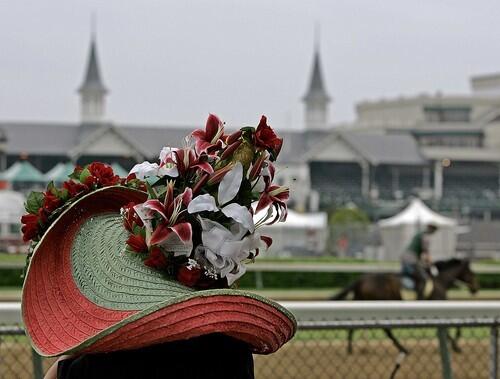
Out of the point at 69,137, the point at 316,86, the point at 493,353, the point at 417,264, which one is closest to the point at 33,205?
the point at 493,353

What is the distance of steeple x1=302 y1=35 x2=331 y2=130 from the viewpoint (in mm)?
81819

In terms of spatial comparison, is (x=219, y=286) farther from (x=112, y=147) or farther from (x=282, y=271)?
(x=112, y=147)

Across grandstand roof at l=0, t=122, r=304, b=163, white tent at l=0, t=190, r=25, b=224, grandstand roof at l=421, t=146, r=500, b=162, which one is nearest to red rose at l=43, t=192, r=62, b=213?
white tent at l=0, t=190, r=25, b=224

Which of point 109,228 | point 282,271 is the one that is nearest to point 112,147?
point 282,271

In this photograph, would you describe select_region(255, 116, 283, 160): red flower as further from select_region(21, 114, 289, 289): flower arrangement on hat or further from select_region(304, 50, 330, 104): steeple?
select_region(304, 50, 330, 104): steeple

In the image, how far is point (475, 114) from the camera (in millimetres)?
105625

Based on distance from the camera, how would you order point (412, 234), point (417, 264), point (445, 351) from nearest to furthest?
point (445, 351) < point (417, 264) < point (412, 234)

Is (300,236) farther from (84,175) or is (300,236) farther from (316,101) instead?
(316,101)

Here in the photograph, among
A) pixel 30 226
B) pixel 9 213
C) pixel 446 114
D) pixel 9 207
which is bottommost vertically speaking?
pixel 9 213

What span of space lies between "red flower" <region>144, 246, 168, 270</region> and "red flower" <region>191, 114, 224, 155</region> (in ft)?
0.62

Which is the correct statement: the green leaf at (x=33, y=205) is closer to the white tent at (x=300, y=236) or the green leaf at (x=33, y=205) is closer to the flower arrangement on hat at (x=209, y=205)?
the flower arrangement on hat at (x=209, y=205)

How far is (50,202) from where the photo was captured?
2.29m

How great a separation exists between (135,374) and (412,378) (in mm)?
5691

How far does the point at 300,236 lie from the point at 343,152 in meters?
36.7
